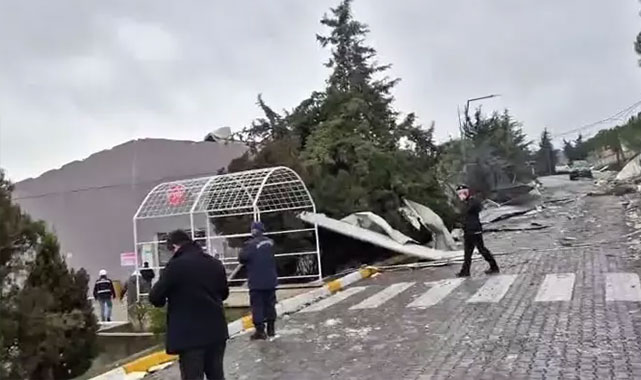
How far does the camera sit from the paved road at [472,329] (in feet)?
24.9

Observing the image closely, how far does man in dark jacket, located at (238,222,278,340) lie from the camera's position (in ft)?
33.0

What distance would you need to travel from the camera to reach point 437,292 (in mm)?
13477

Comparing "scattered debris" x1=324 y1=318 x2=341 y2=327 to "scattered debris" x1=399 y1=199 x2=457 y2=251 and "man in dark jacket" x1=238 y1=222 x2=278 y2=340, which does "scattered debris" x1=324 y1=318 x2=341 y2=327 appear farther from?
"scattered debris" x1=399 y1=199 x2=457 y2=251

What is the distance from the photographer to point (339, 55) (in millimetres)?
33219

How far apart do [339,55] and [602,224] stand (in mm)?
13711

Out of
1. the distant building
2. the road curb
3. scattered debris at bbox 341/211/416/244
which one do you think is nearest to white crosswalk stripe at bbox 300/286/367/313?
the road curb

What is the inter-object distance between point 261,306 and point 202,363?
4.14 m

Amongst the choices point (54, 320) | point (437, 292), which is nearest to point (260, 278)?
point (54, 320)

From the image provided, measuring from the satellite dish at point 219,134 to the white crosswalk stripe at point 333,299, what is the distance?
719 inches

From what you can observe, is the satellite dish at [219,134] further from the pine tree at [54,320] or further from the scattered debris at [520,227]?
the pine tree at [54,320]

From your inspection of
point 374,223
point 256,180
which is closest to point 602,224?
point 374,223

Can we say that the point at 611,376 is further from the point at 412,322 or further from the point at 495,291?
the point at 495,291

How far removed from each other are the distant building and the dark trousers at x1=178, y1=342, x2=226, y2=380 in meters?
24.1

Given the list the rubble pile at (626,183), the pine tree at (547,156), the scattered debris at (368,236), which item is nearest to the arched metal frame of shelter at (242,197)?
the scattered debris at (368,236)
